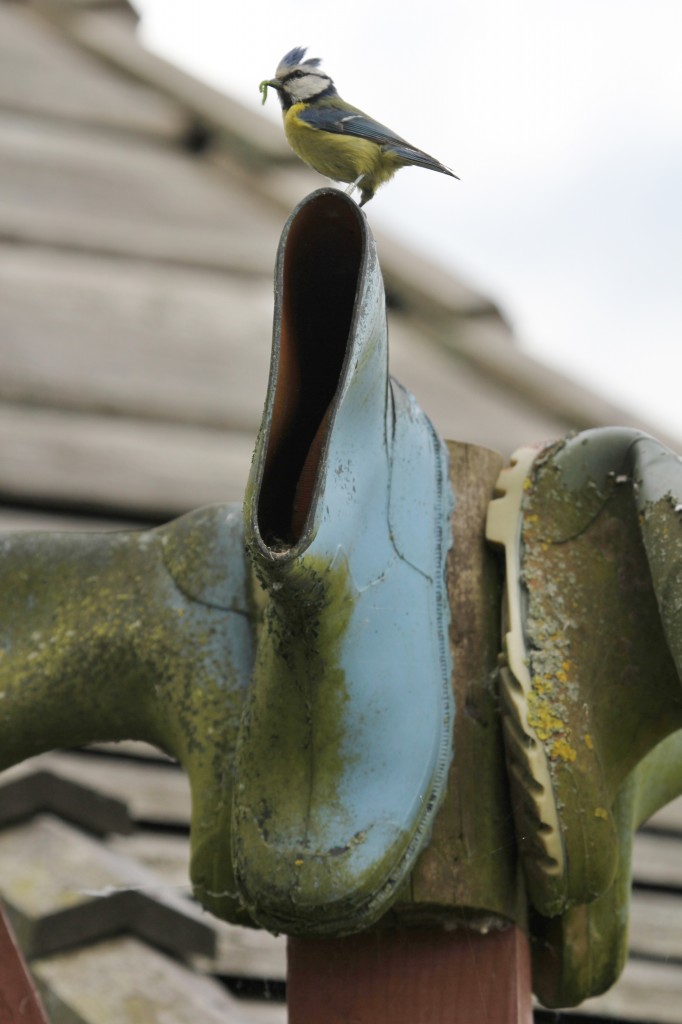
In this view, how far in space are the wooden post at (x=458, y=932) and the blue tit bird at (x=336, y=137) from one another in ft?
1.60

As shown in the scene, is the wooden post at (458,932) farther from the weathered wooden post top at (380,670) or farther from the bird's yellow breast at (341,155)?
the bird's yellow breast at (341,155)

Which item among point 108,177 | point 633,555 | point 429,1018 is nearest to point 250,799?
point 429,1018

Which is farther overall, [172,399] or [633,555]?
[172,399]

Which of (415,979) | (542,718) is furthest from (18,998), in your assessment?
(542,718)

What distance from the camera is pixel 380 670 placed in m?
1.07

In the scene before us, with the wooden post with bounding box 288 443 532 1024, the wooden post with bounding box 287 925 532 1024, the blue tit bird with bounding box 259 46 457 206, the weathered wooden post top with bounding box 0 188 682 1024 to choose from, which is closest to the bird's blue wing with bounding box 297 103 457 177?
the blue tit bird with bounding box 259 46 457 206

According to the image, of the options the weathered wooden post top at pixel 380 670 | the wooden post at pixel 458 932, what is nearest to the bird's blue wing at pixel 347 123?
the weathered wooden post top at pixel 380 670

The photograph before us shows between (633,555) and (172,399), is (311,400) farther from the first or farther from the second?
(172,399)

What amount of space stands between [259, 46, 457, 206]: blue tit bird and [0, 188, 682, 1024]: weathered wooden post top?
1.27ft

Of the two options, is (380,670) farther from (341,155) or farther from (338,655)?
(341,155)

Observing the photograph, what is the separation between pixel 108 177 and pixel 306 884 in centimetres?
194

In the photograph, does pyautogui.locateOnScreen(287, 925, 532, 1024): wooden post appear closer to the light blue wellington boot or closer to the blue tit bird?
the light blue wellington boot

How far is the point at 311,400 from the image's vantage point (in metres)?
1.06

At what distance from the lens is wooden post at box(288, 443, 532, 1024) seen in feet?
3.57
